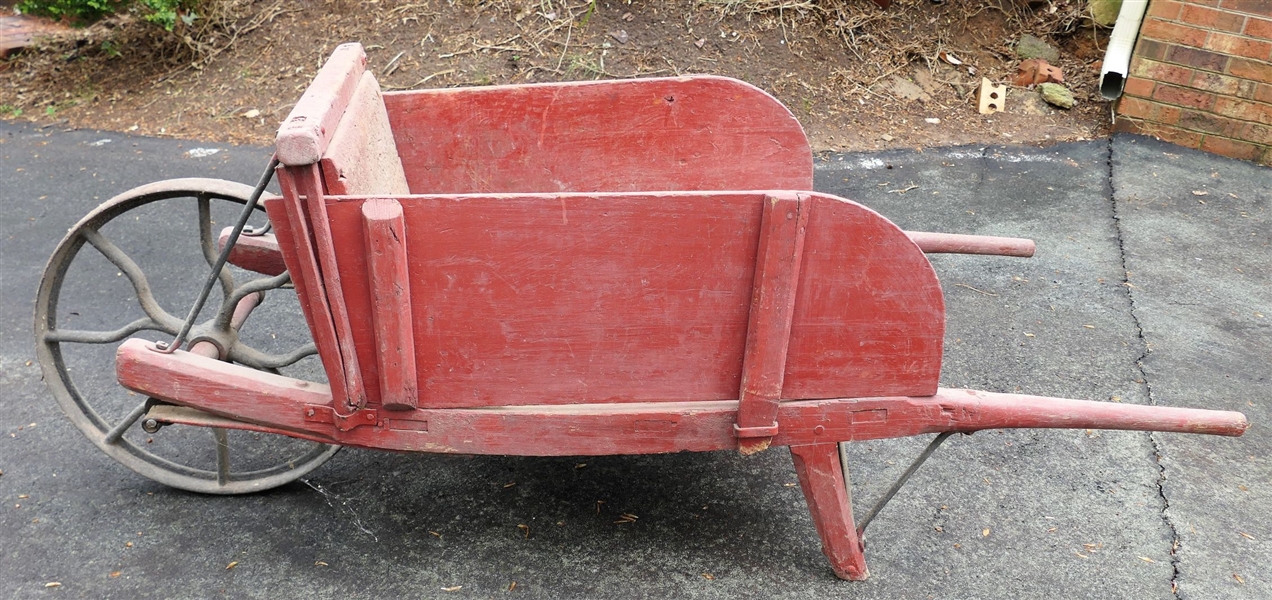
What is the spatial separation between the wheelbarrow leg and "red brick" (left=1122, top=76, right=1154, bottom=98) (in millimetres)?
3887

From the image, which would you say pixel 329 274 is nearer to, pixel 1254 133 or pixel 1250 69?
pixel 1250 69

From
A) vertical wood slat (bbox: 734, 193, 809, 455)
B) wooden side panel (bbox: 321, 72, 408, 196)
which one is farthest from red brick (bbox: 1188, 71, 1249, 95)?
wooden side panel (bbox: 321, 72, 408, 196)

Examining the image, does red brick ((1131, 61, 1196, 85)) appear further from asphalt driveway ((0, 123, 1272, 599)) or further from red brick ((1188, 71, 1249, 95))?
asphalt driveway ((0, 123, 1272, 599))

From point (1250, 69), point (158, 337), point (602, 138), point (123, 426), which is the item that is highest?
point (602, 138)

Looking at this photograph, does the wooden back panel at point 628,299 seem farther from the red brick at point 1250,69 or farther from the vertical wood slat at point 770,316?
the red brick at point 1250,69

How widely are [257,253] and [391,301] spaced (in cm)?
86

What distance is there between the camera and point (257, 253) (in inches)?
104

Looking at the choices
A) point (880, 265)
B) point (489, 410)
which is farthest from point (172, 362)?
point (880, 265)

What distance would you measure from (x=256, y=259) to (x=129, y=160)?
10.1 ft

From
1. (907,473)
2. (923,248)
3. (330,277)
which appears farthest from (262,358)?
(923,248)

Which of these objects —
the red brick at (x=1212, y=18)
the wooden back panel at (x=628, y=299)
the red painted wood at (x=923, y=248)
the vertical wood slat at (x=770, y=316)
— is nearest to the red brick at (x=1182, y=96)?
the red brick at (x=1212, y=18)

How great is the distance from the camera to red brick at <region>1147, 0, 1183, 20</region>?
4820 millimetres

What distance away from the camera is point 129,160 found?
5125mm

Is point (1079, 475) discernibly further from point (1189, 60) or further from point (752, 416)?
point (1189, 60)
